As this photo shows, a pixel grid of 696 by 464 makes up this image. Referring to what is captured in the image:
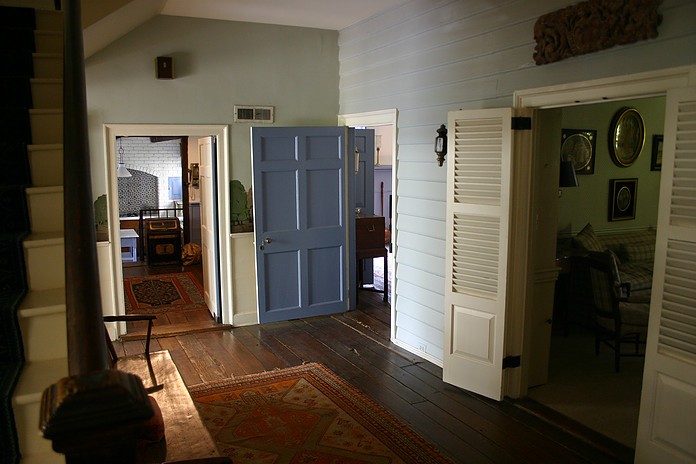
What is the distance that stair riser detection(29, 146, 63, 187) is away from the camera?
214 centimetres

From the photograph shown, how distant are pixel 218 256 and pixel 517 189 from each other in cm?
324

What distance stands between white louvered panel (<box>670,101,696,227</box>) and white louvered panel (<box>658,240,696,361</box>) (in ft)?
0.47

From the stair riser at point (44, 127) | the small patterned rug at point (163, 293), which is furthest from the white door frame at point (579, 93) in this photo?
the small patterned rug at point (163, 293)

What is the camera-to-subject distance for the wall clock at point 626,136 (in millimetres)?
6141

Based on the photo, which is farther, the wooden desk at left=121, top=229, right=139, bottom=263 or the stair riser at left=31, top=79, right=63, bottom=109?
the wooden desk at left=121, top=229, right=139, bottom=263

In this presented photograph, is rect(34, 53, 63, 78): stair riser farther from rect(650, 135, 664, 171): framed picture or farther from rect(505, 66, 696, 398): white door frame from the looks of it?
rect(650, 135, 664, 171): framed picture

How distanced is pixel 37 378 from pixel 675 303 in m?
2.77

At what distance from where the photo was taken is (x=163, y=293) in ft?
23.9

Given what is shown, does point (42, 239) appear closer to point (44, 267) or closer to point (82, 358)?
point (44, 267)

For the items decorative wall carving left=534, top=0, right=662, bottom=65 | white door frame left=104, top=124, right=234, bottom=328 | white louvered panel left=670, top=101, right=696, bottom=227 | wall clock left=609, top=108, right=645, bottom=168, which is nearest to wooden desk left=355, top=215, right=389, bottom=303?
white door frame left=104, top=124, right=234, bottom=328

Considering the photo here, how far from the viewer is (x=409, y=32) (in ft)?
15.8

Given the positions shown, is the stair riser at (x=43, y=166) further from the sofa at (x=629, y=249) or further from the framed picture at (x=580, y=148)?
the framed picture at (x=580, y=148)

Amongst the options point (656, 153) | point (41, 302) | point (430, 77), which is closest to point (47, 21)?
point (41, 302)

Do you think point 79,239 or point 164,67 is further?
point 164,67
